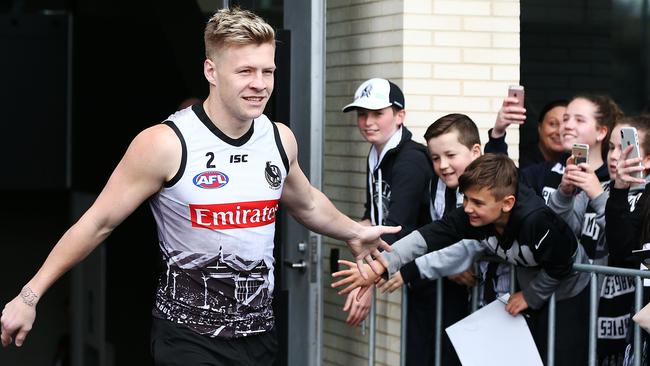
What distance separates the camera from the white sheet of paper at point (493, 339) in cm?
520

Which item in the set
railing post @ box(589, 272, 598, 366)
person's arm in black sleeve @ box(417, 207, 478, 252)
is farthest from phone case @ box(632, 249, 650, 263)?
person's arm in black sleeve @ box(417, 207, 478, 252)

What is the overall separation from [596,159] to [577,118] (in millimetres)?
229

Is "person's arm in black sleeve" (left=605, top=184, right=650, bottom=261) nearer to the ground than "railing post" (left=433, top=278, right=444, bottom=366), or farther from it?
farther from it

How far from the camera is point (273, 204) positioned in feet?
15.3

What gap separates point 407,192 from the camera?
570cm

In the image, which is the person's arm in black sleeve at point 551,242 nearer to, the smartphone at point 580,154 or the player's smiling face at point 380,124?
the smartphone at point 580,154

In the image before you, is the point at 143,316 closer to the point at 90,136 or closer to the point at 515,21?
the point at 90,136

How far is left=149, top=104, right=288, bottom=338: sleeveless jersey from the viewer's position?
450 centimetres

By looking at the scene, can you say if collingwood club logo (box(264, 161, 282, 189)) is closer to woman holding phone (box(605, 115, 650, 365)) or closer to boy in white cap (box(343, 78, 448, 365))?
boy in white cap (box(343, 78, 448, 365))

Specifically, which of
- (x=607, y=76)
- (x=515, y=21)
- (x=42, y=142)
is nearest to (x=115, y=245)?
(x=42, y=142)

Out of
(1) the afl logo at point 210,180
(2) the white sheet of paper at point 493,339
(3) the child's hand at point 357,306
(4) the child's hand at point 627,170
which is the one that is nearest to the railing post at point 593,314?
(2) the white sheet of paper at point 493,339

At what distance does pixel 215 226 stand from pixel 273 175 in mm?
294

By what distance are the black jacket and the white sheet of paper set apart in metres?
0.56

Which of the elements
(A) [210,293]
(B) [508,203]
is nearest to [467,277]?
(B) [508,203]
